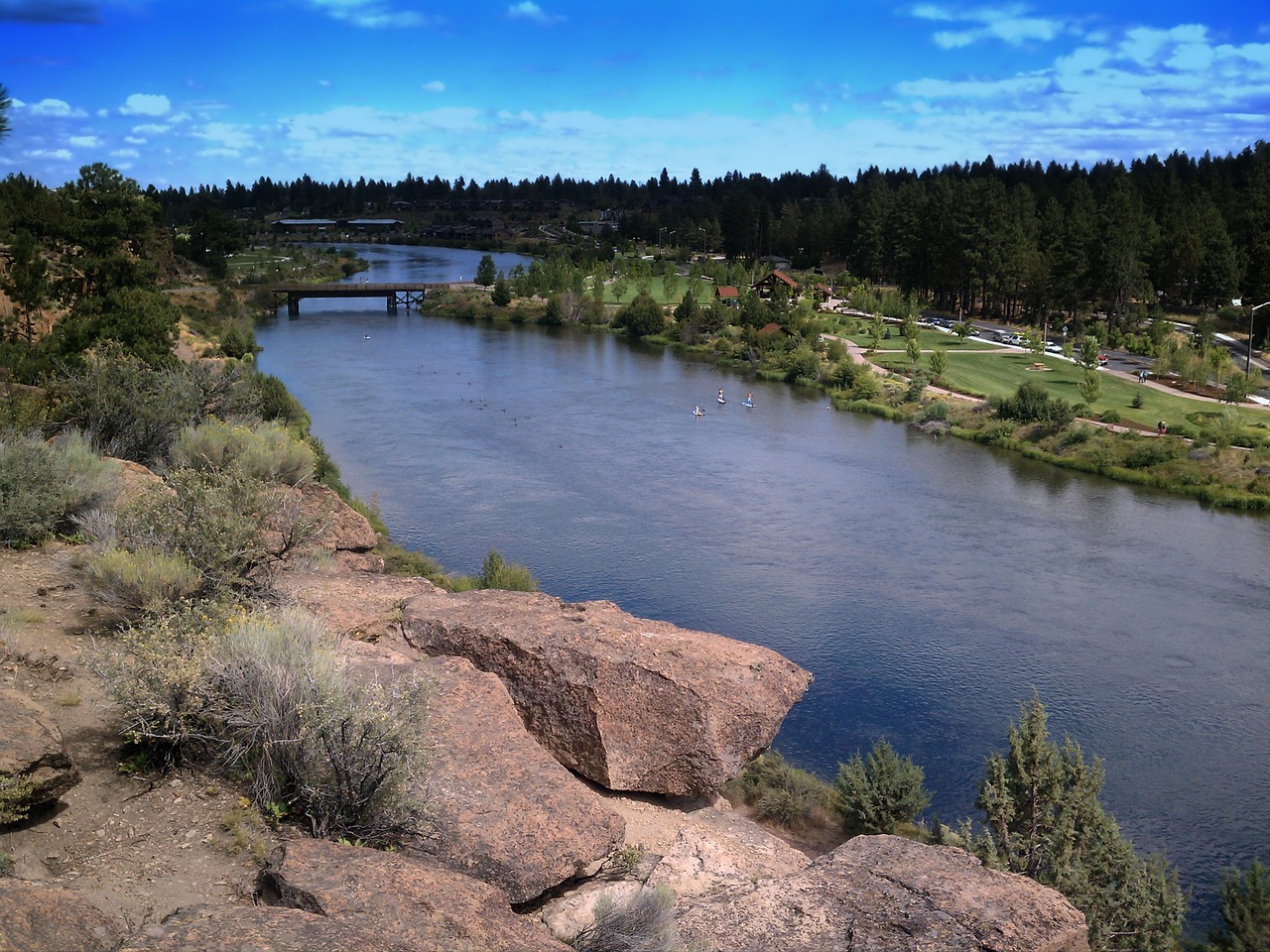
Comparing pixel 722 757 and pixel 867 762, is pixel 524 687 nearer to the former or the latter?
pixel 722 757

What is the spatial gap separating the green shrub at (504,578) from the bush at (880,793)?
10.0 meters

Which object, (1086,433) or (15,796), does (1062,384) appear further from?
(15,796)

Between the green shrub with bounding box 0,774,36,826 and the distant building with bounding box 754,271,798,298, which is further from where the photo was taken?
the distant building with bounding box 754,271,798,298

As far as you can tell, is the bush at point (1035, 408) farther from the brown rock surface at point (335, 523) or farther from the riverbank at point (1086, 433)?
the brown rock surface at point (335, 523)

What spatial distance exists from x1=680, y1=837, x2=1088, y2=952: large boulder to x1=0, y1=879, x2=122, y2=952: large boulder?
187 inches

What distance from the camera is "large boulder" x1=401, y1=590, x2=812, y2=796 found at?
1302 centimetres

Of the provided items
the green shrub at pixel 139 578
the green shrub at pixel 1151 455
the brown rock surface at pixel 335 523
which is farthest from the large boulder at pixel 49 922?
the green shrub at pixel 1151 455

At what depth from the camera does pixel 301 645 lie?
10.4m

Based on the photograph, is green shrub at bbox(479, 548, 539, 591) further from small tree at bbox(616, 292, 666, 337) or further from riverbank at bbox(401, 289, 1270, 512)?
small tree at bbox(616, 292, 666, 337)

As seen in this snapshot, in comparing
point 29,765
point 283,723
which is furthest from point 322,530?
point 29,765

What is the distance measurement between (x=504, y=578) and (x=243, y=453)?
850 centimetres

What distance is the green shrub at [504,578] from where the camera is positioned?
27141mm

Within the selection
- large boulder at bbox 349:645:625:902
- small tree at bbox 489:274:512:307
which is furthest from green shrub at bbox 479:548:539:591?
small tree at bbox 489:274:512:307

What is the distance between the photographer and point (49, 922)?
22.3ft
